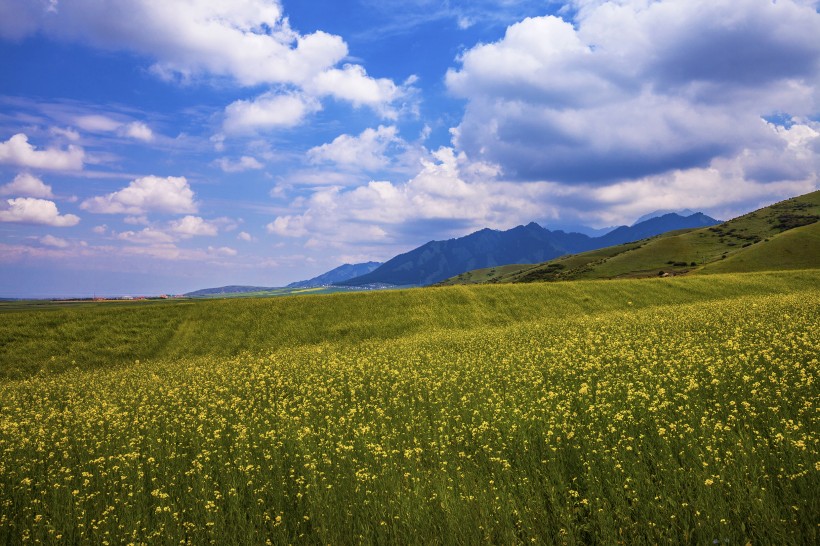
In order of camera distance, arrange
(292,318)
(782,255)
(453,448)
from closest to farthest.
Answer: (453,448) → (292,318) → (782,255)

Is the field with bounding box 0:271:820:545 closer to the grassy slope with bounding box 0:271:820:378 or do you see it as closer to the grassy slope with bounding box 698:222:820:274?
the grassy slope with bounding box 0:271:820:378

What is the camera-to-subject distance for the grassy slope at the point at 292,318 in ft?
113

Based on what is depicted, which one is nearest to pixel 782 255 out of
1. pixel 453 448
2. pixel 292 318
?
pixel 292 318

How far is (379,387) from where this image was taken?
16484 millimetres

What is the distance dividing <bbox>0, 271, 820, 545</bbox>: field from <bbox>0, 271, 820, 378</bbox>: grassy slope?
11.7m

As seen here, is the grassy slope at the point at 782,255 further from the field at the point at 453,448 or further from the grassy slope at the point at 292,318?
the field at the point at 453,448

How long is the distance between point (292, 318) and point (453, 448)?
32.8 m

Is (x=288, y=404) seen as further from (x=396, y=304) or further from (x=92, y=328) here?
(x=92, y=328)

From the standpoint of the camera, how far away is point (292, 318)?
41031 mm

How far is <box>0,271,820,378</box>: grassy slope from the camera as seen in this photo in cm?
3438

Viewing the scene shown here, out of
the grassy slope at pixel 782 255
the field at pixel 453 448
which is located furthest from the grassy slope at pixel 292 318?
the grassy slope at pixel 782 255

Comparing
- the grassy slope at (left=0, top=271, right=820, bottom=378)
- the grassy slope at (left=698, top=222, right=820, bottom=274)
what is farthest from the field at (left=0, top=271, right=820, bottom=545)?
the grassy slope at (left=698, top=222, right=820, bottom=274)

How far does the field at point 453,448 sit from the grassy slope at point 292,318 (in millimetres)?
11714

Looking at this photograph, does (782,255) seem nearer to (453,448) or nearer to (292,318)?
(292,318)
